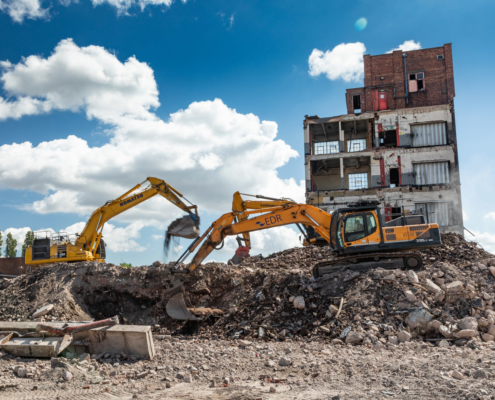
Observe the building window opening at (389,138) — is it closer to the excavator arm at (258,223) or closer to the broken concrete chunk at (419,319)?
the excavator arm at (258,223)

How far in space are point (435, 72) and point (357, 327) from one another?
102ft

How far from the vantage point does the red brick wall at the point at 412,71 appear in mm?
34438

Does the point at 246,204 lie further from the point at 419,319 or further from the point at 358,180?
the point at 358,180

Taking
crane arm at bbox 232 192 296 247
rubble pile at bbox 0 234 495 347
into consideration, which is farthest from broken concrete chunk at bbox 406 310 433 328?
crane arm at bbox 232 192 296 247

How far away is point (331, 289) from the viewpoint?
11586 millimetres

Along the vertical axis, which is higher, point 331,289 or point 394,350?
point 331,289

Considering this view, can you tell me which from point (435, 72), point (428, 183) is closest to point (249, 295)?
point (428, 183)

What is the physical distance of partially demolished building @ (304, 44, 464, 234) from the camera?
30.6m

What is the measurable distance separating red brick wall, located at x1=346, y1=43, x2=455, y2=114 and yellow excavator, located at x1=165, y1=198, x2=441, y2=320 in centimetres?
2399

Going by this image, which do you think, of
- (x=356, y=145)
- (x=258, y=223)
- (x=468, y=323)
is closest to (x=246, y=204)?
(x=258, y=223)

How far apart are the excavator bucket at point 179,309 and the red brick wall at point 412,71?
87.9 ft

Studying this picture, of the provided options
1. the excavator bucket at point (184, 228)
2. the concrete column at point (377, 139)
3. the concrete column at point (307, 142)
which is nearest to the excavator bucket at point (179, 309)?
the excavator bucket at point (184, 228)

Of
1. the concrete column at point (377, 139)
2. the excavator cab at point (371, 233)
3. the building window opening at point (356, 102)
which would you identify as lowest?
the excavator cab at point (371, 233)

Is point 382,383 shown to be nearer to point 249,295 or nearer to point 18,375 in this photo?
point 18,375
